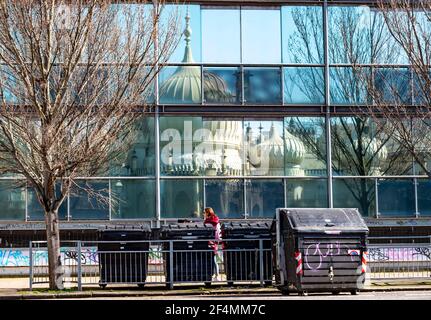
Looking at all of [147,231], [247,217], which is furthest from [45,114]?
[247,217]

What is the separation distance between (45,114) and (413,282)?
9385 mm

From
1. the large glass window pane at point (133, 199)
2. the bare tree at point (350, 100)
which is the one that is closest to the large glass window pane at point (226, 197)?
the large glass window pane at point (133, 199)

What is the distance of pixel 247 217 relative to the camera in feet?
77.5

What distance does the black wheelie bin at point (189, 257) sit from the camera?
17047 millimetres

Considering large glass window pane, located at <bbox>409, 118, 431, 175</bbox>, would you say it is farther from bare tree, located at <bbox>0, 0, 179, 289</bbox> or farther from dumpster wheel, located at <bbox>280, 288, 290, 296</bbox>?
bare tree, located at <bbox>0, 0, 179, 289</bbox>

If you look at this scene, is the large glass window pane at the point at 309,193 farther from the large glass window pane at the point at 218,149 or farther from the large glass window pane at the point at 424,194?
the large glass window pane at the point at 424,194

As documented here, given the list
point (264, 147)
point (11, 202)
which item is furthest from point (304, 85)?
point (11, 202)

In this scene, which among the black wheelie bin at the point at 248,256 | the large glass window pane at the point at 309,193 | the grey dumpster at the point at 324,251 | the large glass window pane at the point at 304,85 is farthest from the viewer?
the large glass window pane at the point at 304,85

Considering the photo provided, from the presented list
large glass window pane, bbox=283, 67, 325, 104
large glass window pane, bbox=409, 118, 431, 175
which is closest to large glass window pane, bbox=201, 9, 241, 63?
large glass window pane, bbox=283, 67, 325, 104

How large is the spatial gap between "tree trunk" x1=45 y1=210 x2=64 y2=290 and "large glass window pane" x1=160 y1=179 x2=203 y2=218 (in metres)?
6.49

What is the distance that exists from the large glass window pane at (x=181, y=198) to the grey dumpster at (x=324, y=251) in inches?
307

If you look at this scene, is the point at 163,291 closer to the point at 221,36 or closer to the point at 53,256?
the point at 53,256

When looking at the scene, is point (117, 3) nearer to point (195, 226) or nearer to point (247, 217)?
point (195, 226)

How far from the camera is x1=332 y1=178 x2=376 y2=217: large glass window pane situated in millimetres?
24250
